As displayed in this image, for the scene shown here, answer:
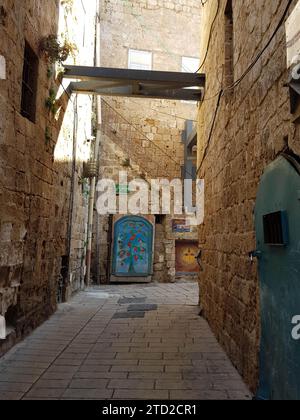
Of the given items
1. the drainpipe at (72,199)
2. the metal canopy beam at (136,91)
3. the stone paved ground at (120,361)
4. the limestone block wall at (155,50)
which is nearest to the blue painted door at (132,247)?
the limestone block wall at (155,50)

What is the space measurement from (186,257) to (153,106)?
195 inches

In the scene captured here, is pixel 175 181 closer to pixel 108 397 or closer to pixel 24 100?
pixel 24 100

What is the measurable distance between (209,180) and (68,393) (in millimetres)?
3497

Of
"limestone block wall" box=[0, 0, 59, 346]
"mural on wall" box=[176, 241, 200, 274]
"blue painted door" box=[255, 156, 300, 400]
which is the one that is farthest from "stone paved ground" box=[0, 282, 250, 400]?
"mural on wall" box=[176, 241, 200, 274]

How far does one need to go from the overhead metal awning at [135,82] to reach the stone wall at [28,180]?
52cm

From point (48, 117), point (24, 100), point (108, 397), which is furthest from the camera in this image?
point (48, 117)

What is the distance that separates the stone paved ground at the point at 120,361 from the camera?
8.84 feet

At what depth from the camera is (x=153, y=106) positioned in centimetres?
1114

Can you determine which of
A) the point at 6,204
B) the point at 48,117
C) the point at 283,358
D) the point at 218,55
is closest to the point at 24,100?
the point at 48,117

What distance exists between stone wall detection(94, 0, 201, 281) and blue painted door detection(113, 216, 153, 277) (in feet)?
1.29

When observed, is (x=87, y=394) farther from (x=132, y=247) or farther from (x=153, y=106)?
(x=153, y=106)

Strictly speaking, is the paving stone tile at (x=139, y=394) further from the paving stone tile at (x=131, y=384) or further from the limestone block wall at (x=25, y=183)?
the limestone block wall at (x=25, y=183)

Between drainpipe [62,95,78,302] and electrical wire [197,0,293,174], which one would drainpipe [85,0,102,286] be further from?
electrical wire [197,0,293,174]

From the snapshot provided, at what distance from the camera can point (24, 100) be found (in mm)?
4344
